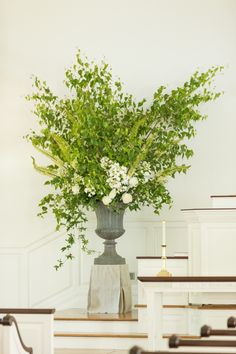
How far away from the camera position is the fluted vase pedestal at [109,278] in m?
10.4

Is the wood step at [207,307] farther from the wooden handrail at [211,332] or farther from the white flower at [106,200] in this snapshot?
the wooden handrail at [211,332]

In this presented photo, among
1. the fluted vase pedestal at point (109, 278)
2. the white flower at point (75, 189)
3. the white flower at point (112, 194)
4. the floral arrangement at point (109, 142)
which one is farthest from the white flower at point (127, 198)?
the white flower at point (75, 189)

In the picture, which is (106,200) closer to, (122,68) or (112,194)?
(112,194)

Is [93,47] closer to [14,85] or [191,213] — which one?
[14,85]

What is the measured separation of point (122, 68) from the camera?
12.0 meters

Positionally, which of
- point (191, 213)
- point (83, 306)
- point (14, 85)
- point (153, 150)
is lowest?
point (83, 306)

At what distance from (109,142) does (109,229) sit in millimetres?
935

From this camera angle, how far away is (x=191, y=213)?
32.4ft

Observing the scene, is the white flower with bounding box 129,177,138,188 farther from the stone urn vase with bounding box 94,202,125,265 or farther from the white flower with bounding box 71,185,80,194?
Answer: the white flower with bounding box 71,185,80,194

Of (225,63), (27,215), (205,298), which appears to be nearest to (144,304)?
(205,298)

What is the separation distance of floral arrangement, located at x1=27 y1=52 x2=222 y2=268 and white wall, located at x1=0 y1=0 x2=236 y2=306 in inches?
11.2

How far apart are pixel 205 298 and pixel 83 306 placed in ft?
7.92

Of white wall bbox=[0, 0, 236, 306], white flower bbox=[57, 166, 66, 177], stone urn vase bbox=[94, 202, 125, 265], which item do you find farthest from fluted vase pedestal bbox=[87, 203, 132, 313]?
white wall bbox=[0, 0, 236, 306]

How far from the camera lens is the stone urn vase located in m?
10.6
